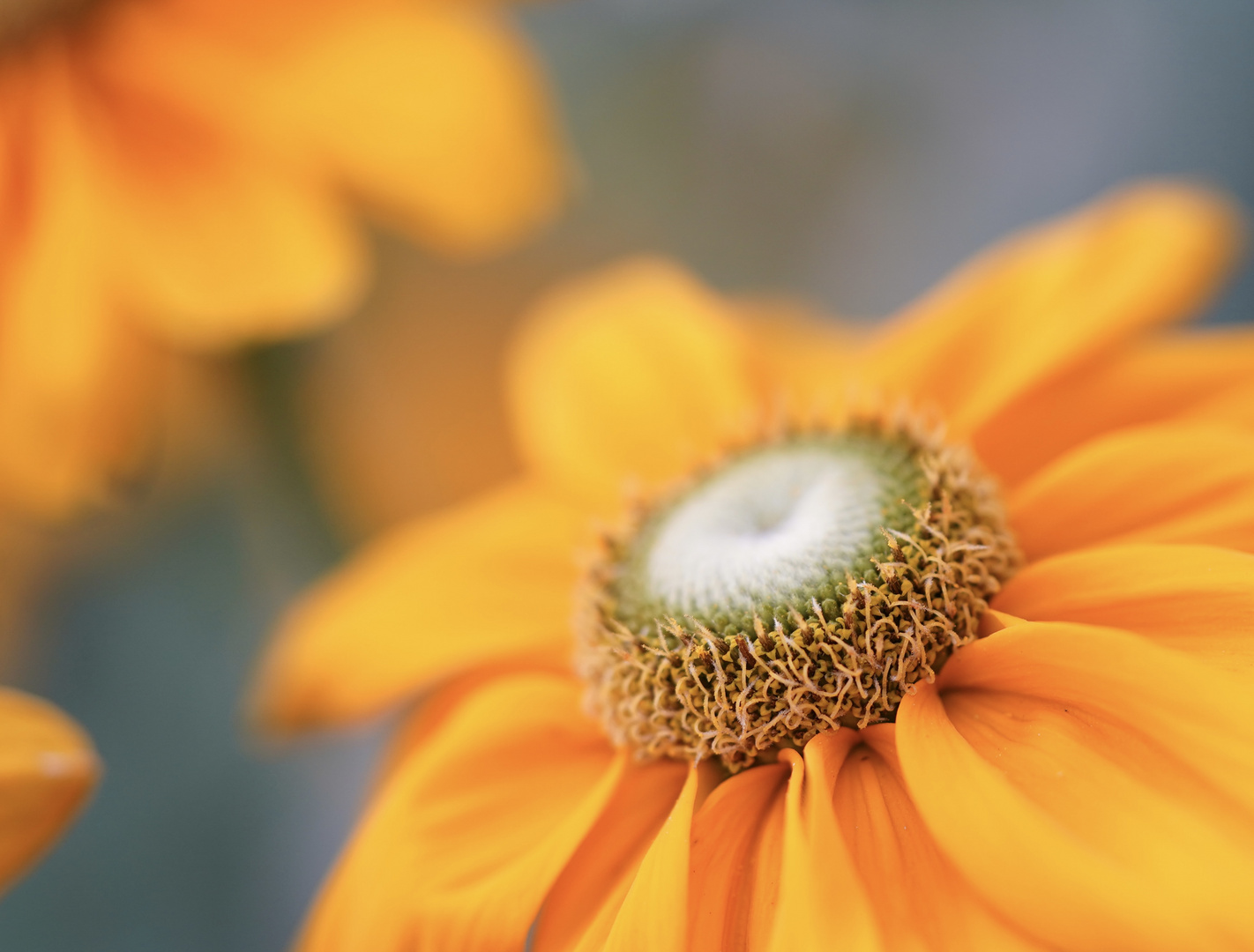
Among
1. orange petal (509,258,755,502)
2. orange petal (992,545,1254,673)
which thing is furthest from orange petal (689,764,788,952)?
orange petal (509,258,755,502)

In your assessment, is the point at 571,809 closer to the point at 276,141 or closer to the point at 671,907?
the point at 671,907

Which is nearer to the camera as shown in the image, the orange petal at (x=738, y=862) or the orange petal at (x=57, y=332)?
the orange petal at (x=738, y=862)

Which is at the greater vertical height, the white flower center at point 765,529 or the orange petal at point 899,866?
the white flower center at point 765,529

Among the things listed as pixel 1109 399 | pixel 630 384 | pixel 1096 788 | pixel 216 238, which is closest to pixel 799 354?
pixel 630 384

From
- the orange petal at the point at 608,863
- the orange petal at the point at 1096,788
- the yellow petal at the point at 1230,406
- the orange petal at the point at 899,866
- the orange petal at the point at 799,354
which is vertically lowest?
the orange petal at the point at 608,863

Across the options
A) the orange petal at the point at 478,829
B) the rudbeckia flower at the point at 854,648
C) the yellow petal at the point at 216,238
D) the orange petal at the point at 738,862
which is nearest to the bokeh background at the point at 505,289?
the yellow petal at the point at 216,238

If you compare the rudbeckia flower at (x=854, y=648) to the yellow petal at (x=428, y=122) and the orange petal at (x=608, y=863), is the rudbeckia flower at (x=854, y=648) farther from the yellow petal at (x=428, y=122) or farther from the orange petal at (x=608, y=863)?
the yellow petal at (x=428, y=122)

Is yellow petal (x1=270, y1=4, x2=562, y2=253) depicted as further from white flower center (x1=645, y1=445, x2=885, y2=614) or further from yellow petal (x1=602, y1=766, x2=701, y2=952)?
yellow petal (x1=602, y1=766, x2=701, y2=952)

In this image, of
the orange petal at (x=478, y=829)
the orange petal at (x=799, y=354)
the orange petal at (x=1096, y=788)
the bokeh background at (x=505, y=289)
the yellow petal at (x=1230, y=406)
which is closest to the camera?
the orange petal at (x=1096, y=788)
